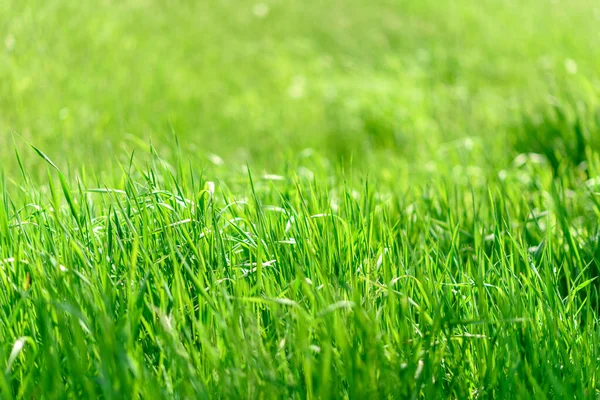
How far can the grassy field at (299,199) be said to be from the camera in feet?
4.57

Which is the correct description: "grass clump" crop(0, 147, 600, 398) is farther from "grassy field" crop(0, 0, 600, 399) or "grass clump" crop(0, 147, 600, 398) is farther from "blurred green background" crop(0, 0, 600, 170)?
"blurred green background" crop(0, 0, 600, 170)

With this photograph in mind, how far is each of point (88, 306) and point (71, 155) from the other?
1.85 metres

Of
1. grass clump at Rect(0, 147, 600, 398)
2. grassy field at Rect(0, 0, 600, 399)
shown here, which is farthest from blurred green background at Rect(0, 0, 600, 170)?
grass clump at Rect(0, 147, 600, 398)

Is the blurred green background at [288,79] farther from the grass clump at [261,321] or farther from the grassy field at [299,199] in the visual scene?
the grass clump at [261,321]

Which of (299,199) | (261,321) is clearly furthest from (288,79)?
(261,321)

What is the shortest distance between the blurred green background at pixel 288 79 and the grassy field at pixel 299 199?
22 millimetres

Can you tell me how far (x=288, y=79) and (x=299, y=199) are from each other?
3.63m

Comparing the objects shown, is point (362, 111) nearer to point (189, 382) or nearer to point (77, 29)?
point (77, 29)

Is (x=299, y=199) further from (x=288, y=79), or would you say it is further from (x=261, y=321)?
(x=288, y=79)

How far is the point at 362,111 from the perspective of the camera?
486 cm

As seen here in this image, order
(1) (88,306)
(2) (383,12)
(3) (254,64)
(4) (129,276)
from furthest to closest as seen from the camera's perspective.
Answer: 1. (2) (383,12)
2. (3) (254,64)
3. (4) (129,276)
4. (1) (88,306)

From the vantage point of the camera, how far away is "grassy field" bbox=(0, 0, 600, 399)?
139cm

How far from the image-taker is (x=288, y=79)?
218 inches

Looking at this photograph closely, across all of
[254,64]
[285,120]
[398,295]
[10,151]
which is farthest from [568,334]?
[254,64]
